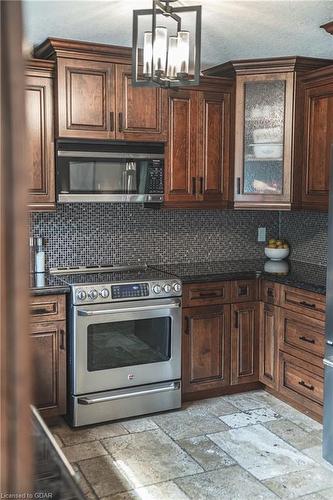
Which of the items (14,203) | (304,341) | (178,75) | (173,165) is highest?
(178,75)

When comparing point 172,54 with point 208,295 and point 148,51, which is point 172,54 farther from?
point 208,295

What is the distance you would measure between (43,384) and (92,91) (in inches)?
75.1

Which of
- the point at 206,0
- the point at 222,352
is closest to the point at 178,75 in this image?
the point at 206,0

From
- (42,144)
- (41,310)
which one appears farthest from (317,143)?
(41,310)

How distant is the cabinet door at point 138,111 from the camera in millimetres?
3691

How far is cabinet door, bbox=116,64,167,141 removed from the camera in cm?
369

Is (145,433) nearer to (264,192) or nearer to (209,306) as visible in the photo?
(209,306)

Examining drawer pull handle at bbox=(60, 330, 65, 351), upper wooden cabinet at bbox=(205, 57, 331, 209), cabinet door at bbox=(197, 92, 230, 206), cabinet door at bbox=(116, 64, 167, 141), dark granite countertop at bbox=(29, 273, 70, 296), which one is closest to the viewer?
dark granite countertop at bbox=(29, 273, 70, 296)

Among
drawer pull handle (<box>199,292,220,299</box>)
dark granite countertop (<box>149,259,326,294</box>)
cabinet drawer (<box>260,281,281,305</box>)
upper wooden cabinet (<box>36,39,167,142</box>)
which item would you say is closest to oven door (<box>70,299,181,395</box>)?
drawer pull handle (<box>199,292,220,299</box>)

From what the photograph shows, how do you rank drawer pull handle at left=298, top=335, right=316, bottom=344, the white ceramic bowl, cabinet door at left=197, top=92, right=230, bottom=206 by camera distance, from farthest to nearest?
the white ceramic bowl
cabinet door at left=197, top=92, right=230, bottom=206
drawer pull handle at left=298, top=335, right=316, bottom=344

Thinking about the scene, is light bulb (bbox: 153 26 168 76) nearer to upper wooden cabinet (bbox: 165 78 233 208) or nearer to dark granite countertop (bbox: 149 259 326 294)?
upper wooden cabinet (bbox: 165 78 233 208)

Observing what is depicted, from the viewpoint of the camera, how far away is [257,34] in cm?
326

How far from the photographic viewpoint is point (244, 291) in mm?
4000

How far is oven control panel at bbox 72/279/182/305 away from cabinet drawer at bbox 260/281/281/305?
2.29 ft
